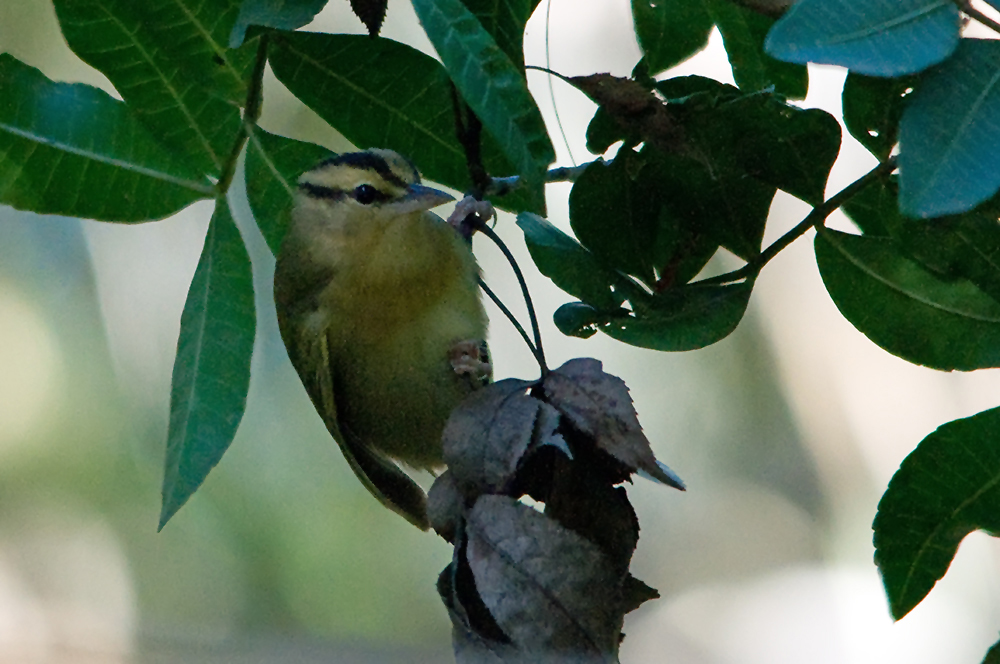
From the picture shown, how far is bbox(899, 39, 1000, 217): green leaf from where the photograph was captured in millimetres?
674

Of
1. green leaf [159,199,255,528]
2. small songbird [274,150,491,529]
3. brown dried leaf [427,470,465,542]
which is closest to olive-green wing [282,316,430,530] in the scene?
small songbird [274,150,491,529]

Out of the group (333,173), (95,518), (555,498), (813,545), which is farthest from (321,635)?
(555,498)

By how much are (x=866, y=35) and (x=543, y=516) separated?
0.37m

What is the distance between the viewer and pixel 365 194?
1.43 m

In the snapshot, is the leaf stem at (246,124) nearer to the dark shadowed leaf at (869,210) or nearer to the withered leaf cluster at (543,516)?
the withered leaf cluster at (543,516)

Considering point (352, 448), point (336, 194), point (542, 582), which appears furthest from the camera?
point (336, 194)

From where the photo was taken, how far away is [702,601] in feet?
11.9

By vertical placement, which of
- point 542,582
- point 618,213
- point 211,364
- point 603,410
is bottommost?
point 542,582

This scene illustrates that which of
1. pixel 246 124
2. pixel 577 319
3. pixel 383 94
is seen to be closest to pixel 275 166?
pixel 246 124

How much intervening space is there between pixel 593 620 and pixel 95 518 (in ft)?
9.87

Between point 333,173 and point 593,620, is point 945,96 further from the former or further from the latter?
point 333,173

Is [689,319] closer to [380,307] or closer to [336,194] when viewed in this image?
[380,307]

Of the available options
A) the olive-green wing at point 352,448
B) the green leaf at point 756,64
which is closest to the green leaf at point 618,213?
the green leaf at point 756,64

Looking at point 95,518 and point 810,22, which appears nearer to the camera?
point 810,22
